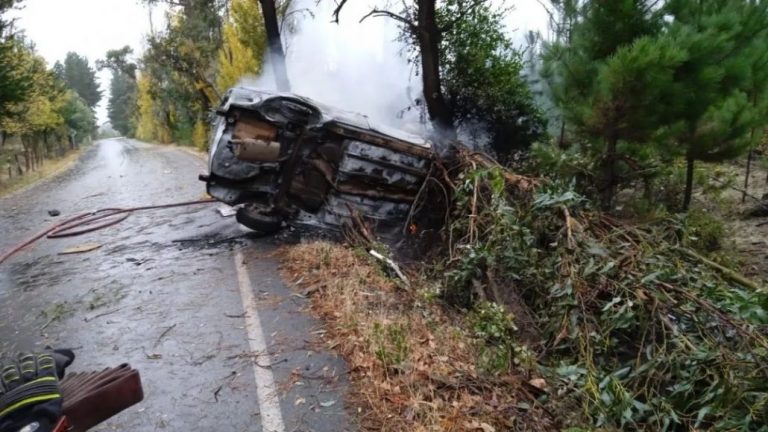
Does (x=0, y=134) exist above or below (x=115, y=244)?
above

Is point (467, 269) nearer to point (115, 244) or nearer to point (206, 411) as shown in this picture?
point (206, 411)

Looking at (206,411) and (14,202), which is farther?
(14,202)

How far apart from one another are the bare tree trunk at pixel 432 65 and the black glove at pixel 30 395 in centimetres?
871

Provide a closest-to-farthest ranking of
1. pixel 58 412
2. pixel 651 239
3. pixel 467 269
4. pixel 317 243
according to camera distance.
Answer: pixel 58 412
pixel 651 239
pixel 467 269
pixel 317 243

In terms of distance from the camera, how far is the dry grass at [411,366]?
2.95 m

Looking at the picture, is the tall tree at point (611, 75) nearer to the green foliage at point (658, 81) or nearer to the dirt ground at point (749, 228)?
the green foliage at point (658, 81)

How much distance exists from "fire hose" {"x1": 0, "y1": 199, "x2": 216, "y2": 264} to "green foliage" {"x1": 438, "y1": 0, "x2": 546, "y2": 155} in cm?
566

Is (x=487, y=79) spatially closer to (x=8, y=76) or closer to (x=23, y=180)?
(x=8, y=76)

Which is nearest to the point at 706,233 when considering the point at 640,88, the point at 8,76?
the point at 640,88

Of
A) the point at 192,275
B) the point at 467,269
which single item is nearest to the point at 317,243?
the point at 192,275

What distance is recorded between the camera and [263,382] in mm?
3428

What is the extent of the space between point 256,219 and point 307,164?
1063 mm

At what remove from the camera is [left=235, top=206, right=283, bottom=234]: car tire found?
6.97 meters

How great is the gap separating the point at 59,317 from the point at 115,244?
291cm
